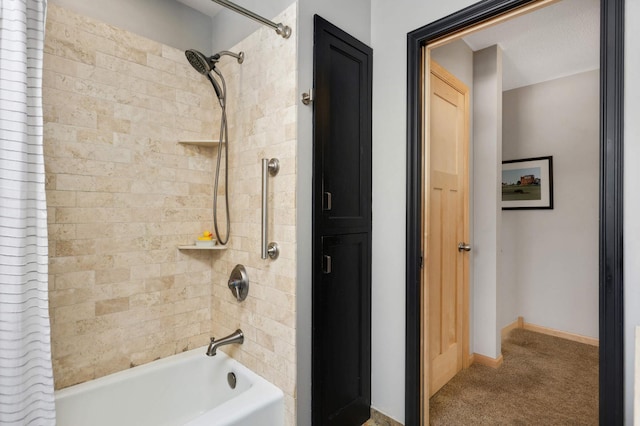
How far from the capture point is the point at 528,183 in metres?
3.37

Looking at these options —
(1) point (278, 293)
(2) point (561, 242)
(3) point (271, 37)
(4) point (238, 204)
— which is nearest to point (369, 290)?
(1) point (278, 293)

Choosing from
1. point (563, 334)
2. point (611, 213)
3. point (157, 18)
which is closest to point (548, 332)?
point (563, 334)

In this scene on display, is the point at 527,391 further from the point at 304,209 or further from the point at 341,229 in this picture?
the point at 304,209

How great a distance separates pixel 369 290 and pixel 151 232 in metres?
1.30

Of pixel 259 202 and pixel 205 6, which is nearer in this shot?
pixel 259 202

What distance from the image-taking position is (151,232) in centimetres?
188

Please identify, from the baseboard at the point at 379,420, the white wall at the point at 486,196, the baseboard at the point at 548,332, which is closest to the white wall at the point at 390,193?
the baseboard at the point at 379,420

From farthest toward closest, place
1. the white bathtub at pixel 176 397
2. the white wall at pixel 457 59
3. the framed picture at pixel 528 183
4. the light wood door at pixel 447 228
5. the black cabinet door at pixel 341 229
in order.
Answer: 1. the framed picture at pixel 528 183
2. the white wall at pixel 457 59
3. the light wood door at pixel 447 228
4. the black cabinet door at pixel 341 229
5. the white bathtub at pixel 176 397

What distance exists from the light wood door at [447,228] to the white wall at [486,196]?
169mm

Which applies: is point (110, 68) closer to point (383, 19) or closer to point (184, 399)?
point (383, 19)

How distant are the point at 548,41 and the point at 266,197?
2.47 m

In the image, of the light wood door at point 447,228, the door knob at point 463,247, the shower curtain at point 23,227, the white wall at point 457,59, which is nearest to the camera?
the shower curtain at point 23,227

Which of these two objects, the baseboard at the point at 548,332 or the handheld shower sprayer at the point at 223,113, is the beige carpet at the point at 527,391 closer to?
the baseboard at the point at 548,332

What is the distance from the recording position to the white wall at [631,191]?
119cm
